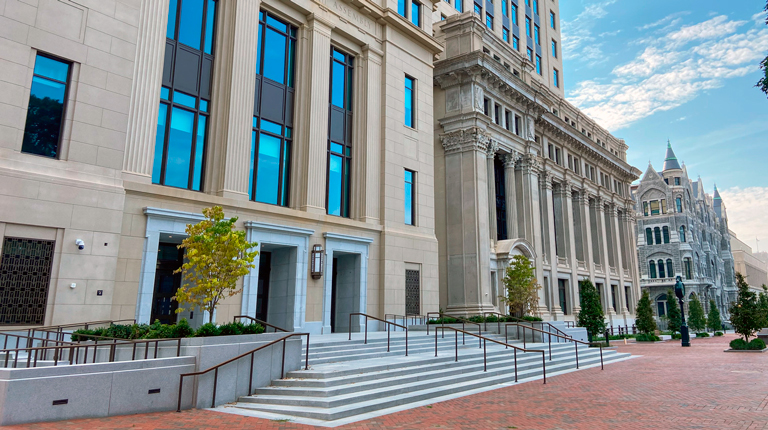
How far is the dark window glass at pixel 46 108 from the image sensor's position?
1557cm

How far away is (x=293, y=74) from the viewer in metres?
24.3

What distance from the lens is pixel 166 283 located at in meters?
19.1

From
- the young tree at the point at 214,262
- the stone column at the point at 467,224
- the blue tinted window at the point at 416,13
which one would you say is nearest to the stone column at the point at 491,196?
the stone column at the point at 467,224

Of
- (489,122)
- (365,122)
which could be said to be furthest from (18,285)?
(489,122)

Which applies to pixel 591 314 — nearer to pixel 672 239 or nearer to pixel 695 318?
pixel 695 318

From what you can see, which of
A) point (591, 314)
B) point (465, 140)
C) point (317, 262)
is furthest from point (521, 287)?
point (317, 262)

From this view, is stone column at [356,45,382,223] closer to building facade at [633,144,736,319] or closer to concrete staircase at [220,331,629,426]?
concrete staircase at [220,331,629,426]

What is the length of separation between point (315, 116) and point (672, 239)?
7741cm

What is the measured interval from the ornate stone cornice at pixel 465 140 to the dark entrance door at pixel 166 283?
2047 centimetres

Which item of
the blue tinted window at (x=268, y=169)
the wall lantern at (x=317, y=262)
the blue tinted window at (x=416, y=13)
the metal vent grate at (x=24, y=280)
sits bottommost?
the metal vent grate at (x=24, y=280)

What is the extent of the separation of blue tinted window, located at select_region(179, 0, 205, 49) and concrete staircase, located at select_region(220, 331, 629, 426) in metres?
13.4

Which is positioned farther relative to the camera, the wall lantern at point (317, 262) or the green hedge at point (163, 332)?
the wall lantern at point (317, 262)

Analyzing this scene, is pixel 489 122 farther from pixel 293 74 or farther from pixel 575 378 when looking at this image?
pixel 575 378

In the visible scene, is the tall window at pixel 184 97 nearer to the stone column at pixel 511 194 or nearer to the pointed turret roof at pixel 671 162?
the stone column at pixel 511 194
